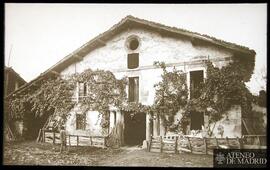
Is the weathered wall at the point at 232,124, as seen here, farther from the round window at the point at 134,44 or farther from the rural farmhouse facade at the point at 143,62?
the round window at the point at 134,44

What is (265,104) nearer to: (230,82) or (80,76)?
A: (230,82)

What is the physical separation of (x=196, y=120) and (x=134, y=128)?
10.4 ft

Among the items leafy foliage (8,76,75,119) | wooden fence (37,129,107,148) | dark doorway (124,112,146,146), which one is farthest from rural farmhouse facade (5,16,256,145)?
wooden fence (37,129,107,148)

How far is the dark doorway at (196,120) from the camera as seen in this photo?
39.7ft

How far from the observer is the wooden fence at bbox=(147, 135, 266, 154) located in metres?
10.2

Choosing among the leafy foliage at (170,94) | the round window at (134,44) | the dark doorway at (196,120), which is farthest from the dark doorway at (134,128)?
the round window at (134,44)

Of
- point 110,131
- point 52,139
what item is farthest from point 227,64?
point 52,139

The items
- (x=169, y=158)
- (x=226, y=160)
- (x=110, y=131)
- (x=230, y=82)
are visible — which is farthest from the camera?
(x=110, y=131)

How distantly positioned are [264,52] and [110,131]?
664cm

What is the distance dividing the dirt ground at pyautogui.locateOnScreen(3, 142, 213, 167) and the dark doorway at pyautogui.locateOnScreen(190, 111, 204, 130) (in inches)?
56.2

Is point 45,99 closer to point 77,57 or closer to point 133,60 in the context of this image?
point 77,57

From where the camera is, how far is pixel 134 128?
1423 cm

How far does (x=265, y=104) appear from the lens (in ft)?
33.1

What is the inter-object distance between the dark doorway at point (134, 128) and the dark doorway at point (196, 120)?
2.68m
